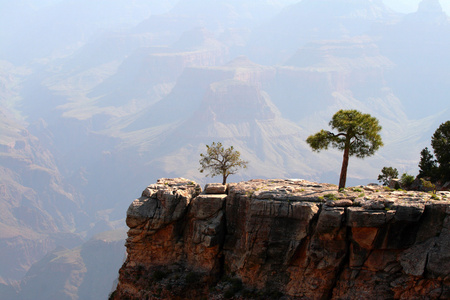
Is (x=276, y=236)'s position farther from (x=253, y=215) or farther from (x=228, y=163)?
(x=228, y=163)

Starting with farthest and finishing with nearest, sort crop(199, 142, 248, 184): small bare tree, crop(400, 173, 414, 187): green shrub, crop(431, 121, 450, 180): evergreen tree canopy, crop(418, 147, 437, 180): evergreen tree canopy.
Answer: crop(199, 142, 248, 184): small bare tree
crop(400, 173, 414, 187): green shrub
crop(418, 147, 437, 180): evergreen tree canopy
crop(431, 121, 450, 180): evergreen tree canopy

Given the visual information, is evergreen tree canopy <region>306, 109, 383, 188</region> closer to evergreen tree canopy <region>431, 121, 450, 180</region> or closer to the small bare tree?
evergreen tree canopy <region>431, 121, 450, 180</region>

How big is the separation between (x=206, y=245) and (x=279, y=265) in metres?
7.83

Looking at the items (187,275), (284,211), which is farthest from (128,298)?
(284,211)

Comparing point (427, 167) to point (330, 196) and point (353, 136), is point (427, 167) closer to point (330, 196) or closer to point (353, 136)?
point (353, 136)

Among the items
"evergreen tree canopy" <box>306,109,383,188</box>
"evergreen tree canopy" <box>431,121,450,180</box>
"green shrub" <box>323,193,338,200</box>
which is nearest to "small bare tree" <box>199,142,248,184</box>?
"evergreen tree canopy" <box>306,109,383,188</box>

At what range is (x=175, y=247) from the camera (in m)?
47.5

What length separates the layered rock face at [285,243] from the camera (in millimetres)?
37062

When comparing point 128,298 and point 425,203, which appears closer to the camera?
point 425,203

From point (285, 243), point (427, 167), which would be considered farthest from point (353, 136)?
point (427, 167)

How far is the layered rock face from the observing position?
37.1m

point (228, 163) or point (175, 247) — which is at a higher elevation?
point (228, 163)

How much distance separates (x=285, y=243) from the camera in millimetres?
41312

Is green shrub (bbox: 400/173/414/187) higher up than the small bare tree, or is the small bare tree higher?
the small bare tree
